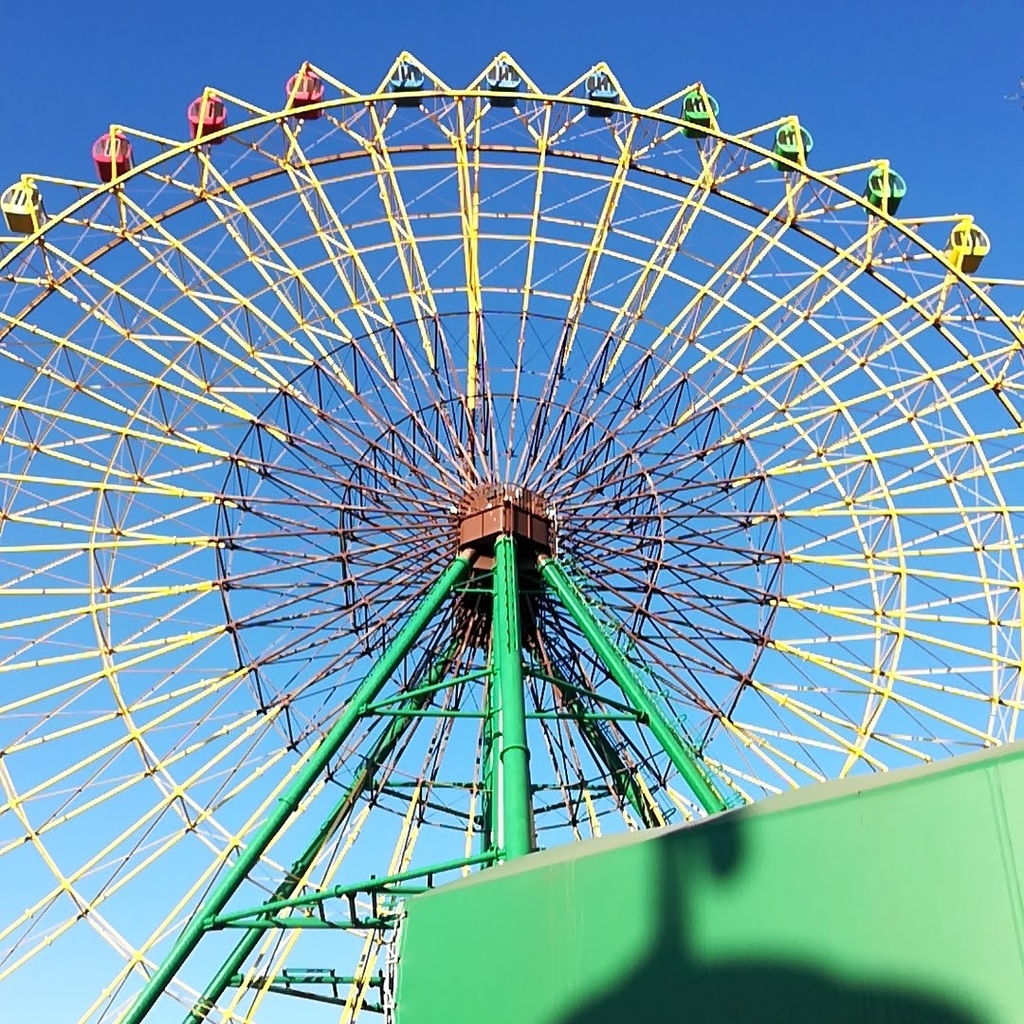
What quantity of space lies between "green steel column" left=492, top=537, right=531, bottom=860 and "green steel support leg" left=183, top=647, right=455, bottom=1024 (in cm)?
150

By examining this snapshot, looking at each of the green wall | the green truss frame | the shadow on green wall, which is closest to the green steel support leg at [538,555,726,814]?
the green truss frame

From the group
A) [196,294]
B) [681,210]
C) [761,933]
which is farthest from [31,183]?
[761,933]

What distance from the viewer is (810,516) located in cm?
2450

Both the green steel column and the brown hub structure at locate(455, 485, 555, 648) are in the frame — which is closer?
the green steel column

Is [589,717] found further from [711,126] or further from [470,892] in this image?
[711,126]

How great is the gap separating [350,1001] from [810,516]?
37.8 feet

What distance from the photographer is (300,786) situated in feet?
63.4

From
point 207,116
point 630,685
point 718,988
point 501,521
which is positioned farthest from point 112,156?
point 718,988

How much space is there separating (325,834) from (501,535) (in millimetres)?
5743

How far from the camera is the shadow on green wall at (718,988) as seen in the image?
8.21 metres

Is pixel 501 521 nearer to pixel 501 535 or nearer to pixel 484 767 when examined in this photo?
pixel 501 535

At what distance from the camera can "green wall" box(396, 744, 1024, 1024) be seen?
318 inches

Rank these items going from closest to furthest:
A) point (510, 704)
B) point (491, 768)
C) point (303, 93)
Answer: point (510, 704) → point (491, 768) → point (303, 93)

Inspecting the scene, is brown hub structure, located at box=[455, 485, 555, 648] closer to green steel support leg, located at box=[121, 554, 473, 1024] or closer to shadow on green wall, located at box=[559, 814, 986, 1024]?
green steel support leg, located at box=[121, 554, 473, 1024]
